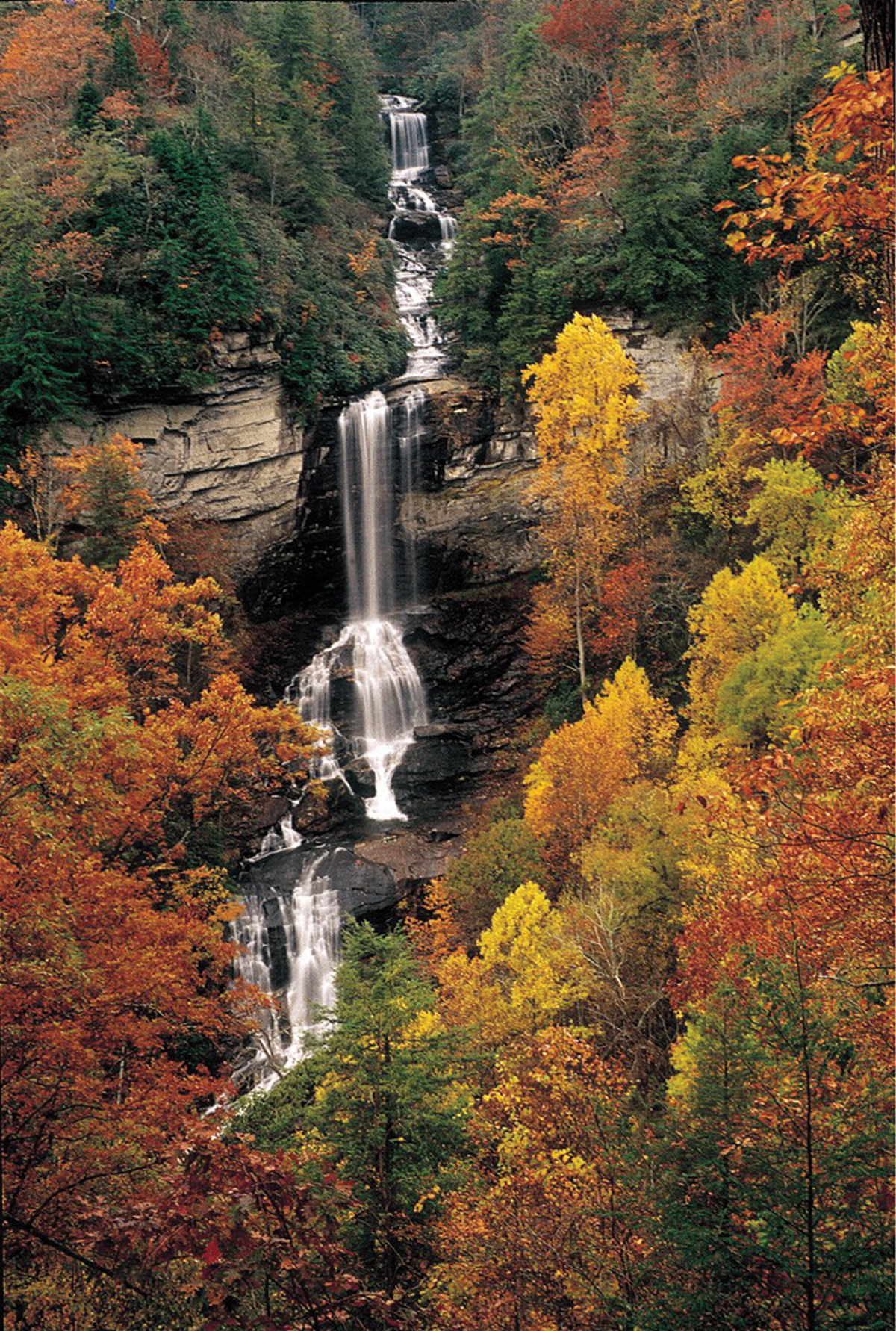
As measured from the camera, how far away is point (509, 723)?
1222 inches

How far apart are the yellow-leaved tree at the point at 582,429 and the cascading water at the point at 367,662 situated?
8906 mm

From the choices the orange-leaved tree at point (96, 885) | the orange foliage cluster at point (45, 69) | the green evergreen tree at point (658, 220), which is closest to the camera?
the orange-leaved tree at point (96, 885)

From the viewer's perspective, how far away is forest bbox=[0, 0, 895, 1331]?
6082mm

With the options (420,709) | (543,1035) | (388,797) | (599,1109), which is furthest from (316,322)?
(599,1109)

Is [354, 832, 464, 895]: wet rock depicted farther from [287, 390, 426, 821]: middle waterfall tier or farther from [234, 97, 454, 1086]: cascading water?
[287, 390, 426, 821]: middle waterfall tier

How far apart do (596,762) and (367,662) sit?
15055 millimetres

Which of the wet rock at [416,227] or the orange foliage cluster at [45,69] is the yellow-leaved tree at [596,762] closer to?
the orange foliage cluster at [45,69]

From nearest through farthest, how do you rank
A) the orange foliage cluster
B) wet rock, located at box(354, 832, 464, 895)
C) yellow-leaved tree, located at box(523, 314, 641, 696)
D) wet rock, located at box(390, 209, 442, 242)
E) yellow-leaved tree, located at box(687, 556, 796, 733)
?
yellow-leaved tree, located at box(687, 556, 796, 733) → yellow-leaved tree, located at box(523, 314, 641, 696) → wet rock, located at box(354, 832, 464, 895) → the orange foliage cluster → wet rock, located at box(390, 209, 442, 242)

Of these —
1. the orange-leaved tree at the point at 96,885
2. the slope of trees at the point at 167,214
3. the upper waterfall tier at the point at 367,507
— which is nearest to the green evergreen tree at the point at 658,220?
the upper waterfall tier at the point at 367,507

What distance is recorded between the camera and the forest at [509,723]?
6082 mm

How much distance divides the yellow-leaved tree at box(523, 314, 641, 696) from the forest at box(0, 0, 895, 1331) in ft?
0.40

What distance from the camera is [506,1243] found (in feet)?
30.0

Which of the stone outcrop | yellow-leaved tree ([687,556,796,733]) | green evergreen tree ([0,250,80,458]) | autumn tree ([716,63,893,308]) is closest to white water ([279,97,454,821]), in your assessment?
the stone outcrop

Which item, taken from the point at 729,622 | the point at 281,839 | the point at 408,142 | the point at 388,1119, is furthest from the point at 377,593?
the point at 408,142
